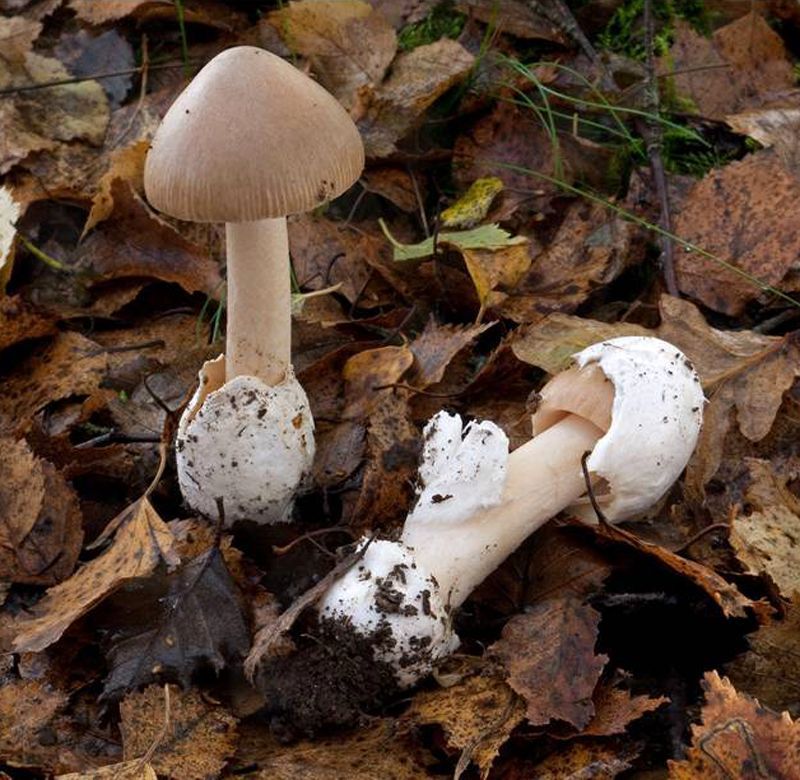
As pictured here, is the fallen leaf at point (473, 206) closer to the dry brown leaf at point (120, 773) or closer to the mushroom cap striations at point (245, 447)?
the mushroom cap striations at point (245, 447)

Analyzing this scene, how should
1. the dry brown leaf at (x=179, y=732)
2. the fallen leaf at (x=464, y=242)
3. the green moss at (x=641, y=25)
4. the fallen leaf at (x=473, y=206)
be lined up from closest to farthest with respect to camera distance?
the dry brown leaf at (x=179, y=732) → the fallen leaf at (x=464, y=242) → the fallen leaf at (x=473, y=206) → the green moss at (x=641, y=25)

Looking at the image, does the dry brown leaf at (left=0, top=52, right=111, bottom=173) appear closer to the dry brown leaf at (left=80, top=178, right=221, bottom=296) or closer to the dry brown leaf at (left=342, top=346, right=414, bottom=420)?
the dry brown leaf at (left=80, top=178, right=221, bottom=296)

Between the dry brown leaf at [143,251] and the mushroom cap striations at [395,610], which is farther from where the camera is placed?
the dry brown leaf at [143,251]

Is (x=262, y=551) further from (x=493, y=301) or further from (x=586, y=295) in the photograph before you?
(x=586, y=295)

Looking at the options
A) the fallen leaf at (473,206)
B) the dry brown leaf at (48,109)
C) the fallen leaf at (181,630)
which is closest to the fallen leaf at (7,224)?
the dry brown leaf at (48,109)

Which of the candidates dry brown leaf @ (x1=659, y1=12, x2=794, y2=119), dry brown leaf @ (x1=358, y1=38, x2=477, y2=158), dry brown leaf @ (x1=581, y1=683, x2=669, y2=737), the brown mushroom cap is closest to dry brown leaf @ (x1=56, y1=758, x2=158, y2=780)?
dry brown leaf @ (x1=581, y1=683, x2=669, y2=737)

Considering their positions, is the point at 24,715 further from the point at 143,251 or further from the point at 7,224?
the point at 143,251

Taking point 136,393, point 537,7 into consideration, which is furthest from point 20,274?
point 537,7
